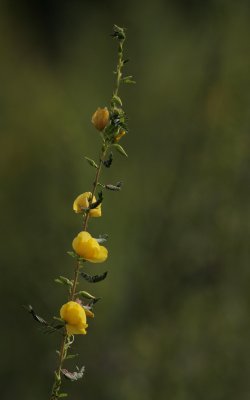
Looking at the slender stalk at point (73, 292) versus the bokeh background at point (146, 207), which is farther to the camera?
the bokeh background at point (146, 207)

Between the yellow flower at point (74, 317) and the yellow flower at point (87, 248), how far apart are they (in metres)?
0.05

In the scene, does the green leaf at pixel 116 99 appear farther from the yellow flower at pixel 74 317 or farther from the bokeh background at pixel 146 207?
the bokeh background at pixel 146 207

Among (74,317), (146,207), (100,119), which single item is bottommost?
(146,207)

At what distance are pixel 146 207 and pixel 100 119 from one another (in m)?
2.31

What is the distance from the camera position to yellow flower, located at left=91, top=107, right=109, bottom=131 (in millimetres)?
670

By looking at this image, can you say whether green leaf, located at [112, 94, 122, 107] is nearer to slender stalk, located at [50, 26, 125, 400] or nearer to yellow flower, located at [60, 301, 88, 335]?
slender stalk, located at [50, 26, 125, 400]

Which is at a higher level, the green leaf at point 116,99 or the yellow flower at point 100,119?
the green leaf at point 116,99

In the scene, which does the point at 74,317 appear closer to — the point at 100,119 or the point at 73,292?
the point at 73,292

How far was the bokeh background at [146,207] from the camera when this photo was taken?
2.47 m

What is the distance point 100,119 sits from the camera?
26.5 inches

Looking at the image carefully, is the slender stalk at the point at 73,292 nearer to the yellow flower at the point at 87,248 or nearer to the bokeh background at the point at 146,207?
the yellow flower at the point at 87,248

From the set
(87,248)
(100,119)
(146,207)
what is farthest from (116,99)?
(146,207)

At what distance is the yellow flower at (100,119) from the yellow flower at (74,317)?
161mm

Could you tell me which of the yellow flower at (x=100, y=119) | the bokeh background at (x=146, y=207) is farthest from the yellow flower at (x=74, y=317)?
the bokeh background at (x=146, y=207)
